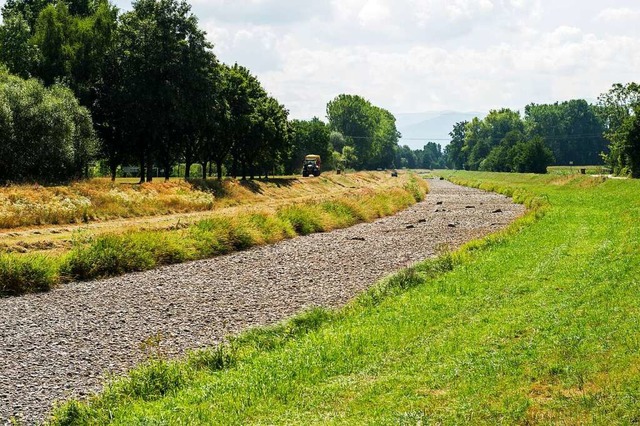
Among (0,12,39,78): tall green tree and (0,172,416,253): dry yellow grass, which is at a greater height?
(0,12,39,78): tall green tree

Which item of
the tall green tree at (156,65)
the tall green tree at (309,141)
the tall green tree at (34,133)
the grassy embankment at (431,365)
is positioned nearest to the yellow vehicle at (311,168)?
the tall green tree at (309,141)

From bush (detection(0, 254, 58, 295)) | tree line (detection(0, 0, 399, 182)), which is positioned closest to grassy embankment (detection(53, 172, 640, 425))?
bush (detection(0, 254, 58, 295))

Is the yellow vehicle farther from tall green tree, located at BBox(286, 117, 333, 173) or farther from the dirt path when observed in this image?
the dirt path

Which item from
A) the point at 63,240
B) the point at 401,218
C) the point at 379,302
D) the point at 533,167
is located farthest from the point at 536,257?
the point at 533,167

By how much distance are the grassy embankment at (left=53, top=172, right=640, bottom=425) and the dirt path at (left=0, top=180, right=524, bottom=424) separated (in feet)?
5.91

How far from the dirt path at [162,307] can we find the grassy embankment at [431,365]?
1.80m

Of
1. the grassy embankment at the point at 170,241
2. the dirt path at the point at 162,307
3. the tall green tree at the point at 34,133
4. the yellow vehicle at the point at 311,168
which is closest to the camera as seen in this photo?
the dirt path at the point at 162,307

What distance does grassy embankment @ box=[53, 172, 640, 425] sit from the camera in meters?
9.08

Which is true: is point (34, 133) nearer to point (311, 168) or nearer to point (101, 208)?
point (101, 208)

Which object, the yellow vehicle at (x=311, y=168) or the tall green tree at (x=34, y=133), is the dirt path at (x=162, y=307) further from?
the yellow vehicle at (x=311, y=168)

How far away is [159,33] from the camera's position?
59.9 meters

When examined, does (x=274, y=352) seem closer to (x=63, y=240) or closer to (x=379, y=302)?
(x=379, y=302)

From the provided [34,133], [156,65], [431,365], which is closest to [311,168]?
[156,65]

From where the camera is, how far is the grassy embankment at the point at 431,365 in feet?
29.8
